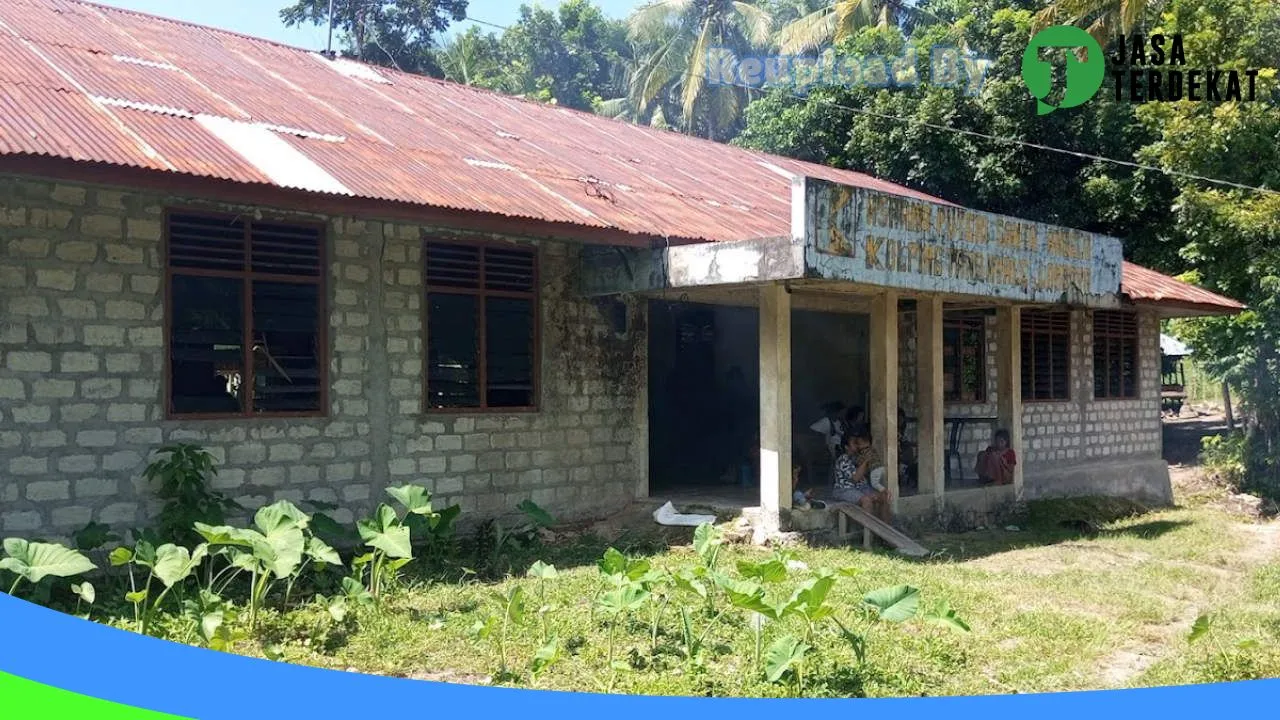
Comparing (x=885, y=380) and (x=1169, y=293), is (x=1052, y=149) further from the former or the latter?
(x=885, y=380)

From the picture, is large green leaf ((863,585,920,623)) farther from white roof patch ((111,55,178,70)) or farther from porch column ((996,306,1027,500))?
white roof patch ((111,55,178,70))

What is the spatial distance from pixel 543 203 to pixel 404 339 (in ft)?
4.82

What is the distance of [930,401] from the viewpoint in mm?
11102

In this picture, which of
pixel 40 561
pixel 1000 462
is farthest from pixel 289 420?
pixel 1000 462

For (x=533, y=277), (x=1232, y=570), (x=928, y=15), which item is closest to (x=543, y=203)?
(x=533, y=277)

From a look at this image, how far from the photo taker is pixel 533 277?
960 cm

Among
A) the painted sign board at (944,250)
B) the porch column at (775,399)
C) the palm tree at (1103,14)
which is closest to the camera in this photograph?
the painted sign board at (944,250)

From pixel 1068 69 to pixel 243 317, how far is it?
15.6m

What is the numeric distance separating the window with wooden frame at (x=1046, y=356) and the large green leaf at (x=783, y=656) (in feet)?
30.8

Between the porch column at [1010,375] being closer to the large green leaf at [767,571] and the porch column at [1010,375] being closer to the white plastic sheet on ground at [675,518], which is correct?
the white plastic sheet on ground at [675,518]

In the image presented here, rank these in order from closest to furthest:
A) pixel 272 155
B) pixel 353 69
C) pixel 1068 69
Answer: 1. pixel 272 155
2. pixel 353 69
3. pixel 1068 69

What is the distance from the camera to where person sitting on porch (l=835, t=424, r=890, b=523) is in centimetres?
1026

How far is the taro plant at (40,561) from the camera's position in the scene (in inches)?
224

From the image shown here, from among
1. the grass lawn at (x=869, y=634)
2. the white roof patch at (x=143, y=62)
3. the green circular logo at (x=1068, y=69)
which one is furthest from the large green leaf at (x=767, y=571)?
→ the green circular logo at (x=1068, y=69)
